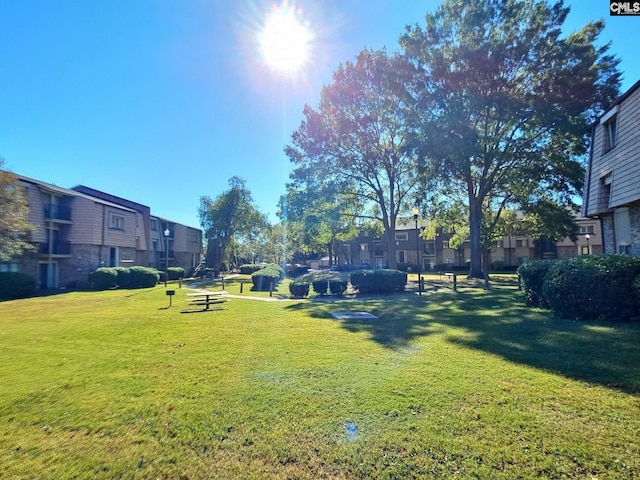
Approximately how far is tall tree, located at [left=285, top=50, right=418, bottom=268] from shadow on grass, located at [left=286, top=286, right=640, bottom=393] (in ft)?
47.9

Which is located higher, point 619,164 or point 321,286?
point 619,164

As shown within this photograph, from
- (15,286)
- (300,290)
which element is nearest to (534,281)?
(300,290)

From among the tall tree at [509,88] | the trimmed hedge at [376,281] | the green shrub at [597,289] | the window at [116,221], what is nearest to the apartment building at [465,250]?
the tall tree at [509,88]

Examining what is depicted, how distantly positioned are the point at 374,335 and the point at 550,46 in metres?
20.7

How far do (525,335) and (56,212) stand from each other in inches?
1149

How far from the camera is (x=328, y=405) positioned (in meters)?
3.69

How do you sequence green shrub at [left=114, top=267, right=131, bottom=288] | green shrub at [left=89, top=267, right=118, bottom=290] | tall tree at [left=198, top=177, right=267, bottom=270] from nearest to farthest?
1. green shrub at [left=89, top=267, right=118, bottom=290]
2. green shrub at [left=114, top=267, right=131, bottom=288]
3. tall tree at [left=198, top=177, right=267, bottom=270]

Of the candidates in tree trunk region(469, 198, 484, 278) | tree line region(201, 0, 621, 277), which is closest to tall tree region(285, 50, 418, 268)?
tree line region(201, 0, 621, 277)

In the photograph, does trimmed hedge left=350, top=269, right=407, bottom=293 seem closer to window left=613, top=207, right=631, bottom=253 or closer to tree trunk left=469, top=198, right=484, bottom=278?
window left=613, top=207, right=631, bottom=253

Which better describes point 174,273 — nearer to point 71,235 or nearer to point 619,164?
point 71,235

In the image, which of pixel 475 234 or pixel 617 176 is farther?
pixel 475 234

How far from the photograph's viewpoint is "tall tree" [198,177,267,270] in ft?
136

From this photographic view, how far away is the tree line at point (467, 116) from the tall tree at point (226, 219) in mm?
17182

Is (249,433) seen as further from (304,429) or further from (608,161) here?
(608,161)
